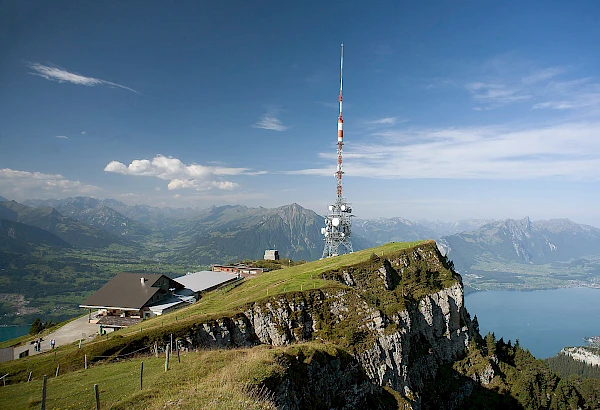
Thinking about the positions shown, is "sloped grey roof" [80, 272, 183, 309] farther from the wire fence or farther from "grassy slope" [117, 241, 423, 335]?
the wire fence

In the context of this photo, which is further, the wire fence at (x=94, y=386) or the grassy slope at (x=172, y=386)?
the wire fence at (x=94, y=386)

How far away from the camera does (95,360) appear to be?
3047 centimetres

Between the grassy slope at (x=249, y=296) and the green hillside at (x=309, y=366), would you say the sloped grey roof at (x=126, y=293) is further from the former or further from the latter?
the green hillside at (x=309, y=366)

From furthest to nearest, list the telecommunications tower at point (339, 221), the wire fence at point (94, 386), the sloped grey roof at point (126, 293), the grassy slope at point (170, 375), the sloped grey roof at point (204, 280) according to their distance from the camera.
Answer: the telecommunications tower at point (339, 221) < the sloped grey roof at point (204, 280) < the sloped grey roof at point (126, 293) < the wire fence at point (94, 386) < the grassy slope at point (170, 375)

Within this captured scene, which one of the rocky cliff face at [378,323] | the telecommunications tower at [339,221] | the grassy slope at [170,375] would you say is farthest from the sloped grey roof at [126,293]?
the telecommunications tower at [339,221]

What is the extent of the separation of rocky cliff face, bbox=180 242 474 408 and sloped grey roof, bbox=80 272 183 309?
803 inches

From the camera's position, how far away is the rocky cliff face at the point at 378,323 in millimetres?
41938

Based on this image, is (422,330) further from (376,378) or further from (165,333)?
(165,333)

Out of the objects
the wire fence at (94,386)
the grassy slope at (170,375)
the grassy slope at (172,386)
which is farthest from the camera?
the wire fence at (94,386)

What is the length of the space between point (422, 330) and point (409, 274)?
34.1 ft

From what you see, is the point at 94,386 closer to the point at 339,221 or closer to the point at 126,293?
the point at 126,293

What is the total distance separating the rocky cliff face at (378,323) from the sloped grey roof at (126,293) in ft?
66.9

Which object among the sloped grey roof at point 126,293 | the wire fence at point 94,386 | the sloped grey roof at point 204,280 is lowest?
the sloped grey roof at point 204,280

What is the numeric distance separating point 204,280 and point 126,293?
2230cm
